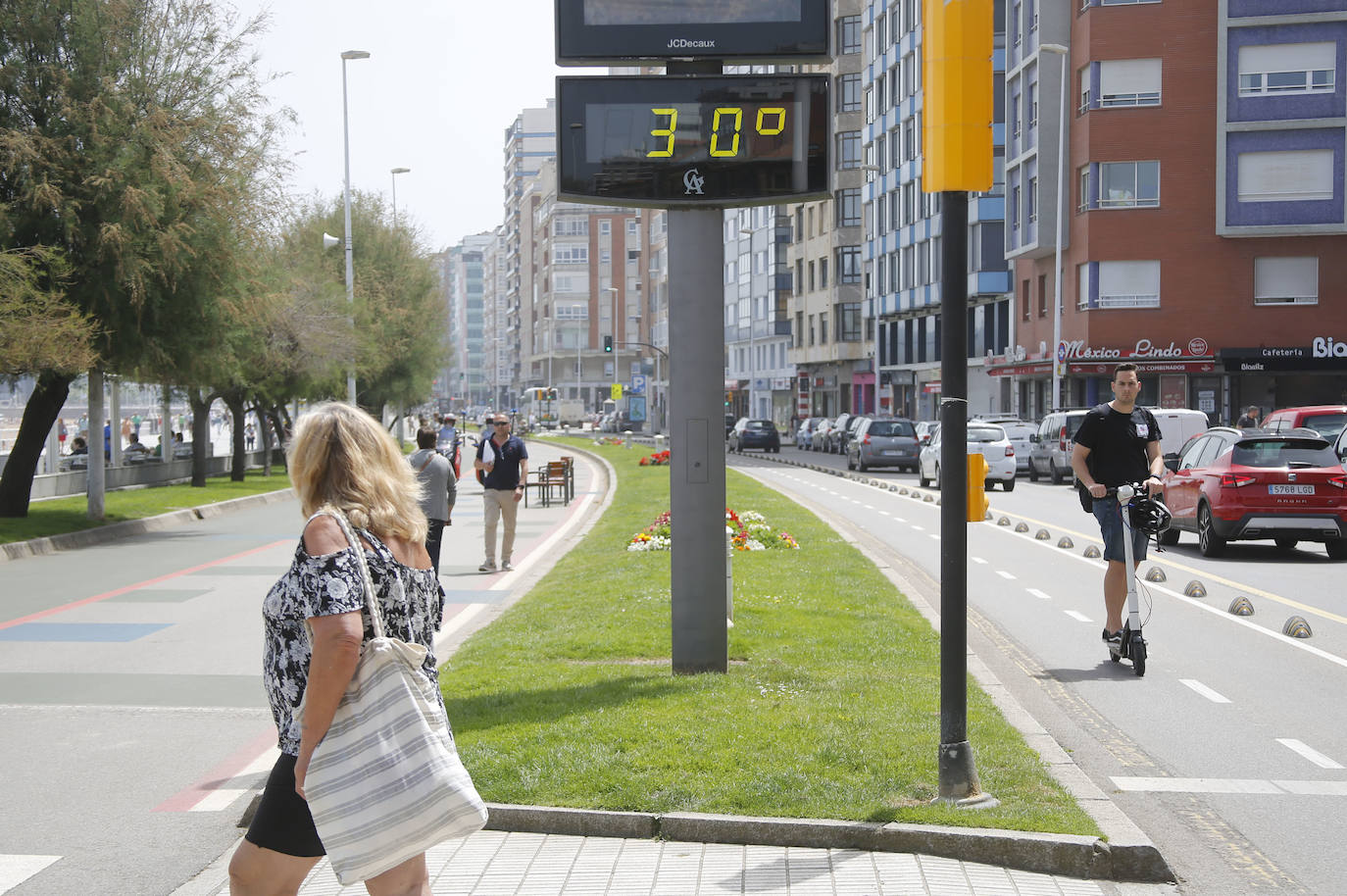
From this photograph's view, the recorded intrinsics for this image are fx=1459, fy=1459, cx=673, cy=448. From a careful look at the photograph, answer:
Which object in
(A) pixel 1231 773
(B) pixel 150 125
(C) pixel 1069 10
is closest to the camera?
(A) pixel 1231 773

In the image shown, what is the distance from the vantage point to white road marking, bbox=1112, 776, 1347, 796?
667 cm

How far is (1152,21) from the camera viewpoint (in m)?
47.8

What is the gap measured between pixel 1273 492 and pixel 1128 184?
1312 inches

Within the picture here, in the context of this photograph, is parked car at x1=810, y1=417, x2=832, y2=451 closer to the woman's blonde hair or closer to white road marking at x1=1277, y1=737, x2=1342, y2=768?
white road marking at x1=1277, y1=737, x2=1342, y2=768

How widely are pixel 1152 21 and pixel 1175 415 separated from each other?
21.0 meters

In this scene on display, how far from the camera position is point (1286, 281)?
4784cm

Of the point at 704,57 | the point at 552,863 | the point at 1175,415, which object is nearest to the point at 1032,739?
the point at 552,863

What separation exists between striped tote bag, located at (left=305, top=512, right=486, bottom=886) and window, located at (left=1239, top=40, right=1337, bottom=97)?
48794mm

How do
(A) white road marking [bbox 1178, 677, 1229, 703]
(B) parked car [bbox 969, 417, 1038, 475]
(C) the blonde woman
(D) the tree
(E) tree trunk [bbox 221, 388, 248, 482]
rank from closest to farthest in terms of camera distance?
(C) the blonde woman → (A) white road marking [bbox 1178, 677, 1229, 703] → (D) the tree → (B) parked car [bbox 969, 417, 1038, 475] → (E) tree trunk [bbox 221, 388, 248, 482]

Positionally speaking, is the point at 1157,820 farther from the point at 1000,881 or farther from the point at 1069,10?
the point at 1069,10

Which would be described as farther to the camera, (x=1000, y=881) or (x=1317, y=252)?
(x=1317, y=252)

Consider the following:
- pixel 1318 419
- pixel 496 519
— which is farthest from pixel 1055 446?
pixel 496 519

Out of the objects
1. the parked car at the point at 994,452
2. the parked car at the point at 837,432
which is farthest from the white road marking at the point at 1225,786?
the parked car at the point at 837,432

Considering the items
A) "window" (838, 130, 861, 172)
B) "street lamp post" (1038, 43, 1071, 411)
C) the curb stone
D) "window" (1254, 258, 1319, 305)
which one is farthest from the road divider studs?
"window" (838, 130, 861, 172)
